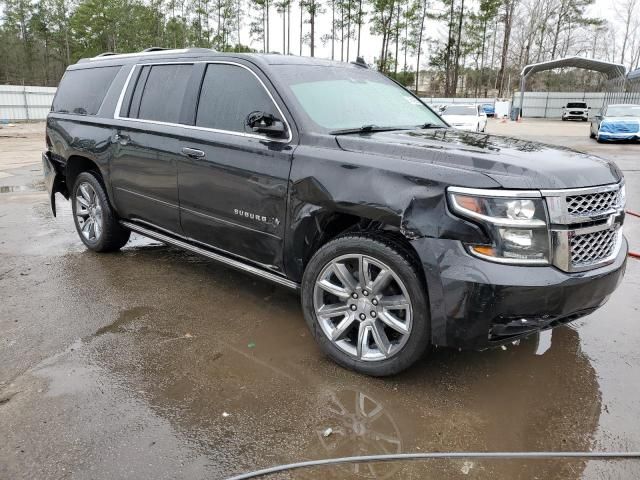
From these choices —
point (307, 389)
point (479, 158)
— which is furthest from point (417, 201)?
point (307, 389)

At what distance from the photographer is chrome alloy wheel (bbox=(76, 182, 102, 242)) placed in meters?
5.35

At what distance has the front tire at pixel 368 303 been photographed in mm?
2865

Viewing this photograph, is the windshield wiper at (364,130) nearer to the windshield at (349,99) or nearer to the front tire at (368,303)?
the windshield at (349,99)

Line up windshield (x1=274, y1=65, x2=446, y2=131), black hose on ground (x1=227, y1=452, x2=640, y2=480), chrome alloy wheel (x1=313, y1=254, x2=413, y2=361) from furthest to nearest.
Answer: windshield (x1=274, y1=65, x2=446, y2=131), chrome alloy wheel (x1=313, y1=254, x2=413, y2=361), black hose on ground (x1=227, y1=452, x2=640, y2=480)

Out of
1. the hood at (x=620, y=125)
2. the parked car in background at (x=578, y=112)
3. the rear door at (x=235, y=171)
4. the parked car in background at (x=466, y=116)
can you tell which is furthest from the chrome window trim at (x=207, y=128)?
the parked car in background at (x=578, y=112)

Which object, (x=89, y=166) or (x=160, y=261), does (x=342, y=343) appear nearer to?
(x=160, y=261)

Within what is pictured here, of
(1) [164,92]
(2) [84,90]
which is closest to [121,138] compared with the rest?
(1) [164,92]

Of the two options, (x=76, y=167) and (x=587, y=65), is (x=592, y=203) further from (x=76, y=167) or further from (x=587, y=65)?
(x=587, y=65)

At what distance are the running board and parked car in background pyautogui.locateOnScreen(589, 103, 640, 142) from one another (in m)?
20.9

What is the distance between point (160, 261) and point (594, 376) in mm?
3977

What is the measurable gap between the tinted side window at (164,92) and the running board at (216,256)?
99 centimetres

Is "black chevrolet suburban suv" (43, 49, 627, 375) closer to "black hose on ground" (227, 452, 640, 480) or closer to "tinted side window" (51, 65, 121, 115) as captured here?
"tinted side window" (51, 65, 121, 115)

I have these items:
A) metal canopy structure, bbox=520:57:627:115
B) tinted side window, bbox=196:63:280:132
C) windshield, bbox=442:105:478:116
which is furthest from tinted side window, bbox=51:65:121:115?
metal canopy structure, bbox=520:57:627:115

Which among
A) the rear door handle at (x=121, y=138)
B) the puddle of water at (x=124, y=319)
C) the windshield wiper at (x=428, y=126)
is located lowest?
the puddle of water at (x=124, y=319)
